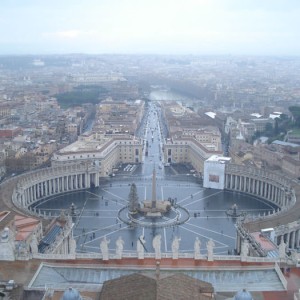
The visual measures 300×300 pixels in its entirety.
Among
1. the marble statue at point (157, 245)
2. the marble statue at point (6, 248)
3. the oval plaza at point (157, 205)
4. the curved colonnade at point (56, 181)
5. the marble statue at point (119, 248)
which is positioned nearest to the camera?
the marble statue at point (6, 248)

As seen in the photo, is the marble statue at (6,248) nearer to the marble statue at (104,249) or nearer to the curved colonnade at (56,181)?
the marble statue at (104,249)

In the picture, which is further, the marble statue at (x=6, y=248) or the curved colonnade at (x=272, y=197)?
the curved colonnade at (x=272, y=197)

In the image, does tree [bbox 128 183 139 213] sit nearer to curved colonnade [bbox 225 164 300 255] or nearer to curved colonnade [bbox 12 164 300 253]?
curved colonnade [bbox 12 164 300 253]

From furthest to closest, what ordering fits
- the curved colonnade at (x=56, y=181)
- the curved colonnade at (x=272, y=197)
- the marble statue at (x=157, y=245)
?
the curved colonnade at (x=56, y=181) → the curved colonnade at (x=272, y=197) → the marble statue at (x=157, y=245)

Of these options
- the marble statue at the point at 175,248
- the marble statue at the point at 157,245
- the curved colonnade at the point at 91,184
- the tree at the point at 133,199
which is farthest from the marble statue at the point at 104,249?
the tree at the point at 133,199

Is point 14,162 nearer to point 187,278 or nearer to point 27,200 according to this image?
point 27,200

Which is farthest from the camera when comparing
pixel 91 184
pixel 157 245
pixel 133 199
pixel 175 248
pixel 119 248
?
pixel 91 184

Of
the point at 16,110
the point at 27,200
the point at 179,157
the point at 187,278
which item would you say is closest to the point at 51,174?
the point at 27,200

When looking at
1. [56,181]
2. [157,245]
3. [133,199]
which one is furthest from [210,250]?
[56,181]

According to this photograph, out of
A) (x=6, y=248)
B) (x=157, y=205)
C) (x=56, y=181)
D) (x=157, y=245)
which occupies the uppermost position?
(x=6, y=248)

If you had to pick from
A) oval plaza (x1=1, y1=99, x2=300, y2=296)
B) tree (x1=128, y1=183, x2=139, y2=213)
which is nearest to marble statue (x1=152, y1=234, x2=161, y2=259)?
oval plaza (x1=1, y1=99, x2=300, y2=296)

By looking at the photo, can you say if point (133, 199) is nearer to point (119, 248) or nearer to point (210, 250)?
point (119, 248)
